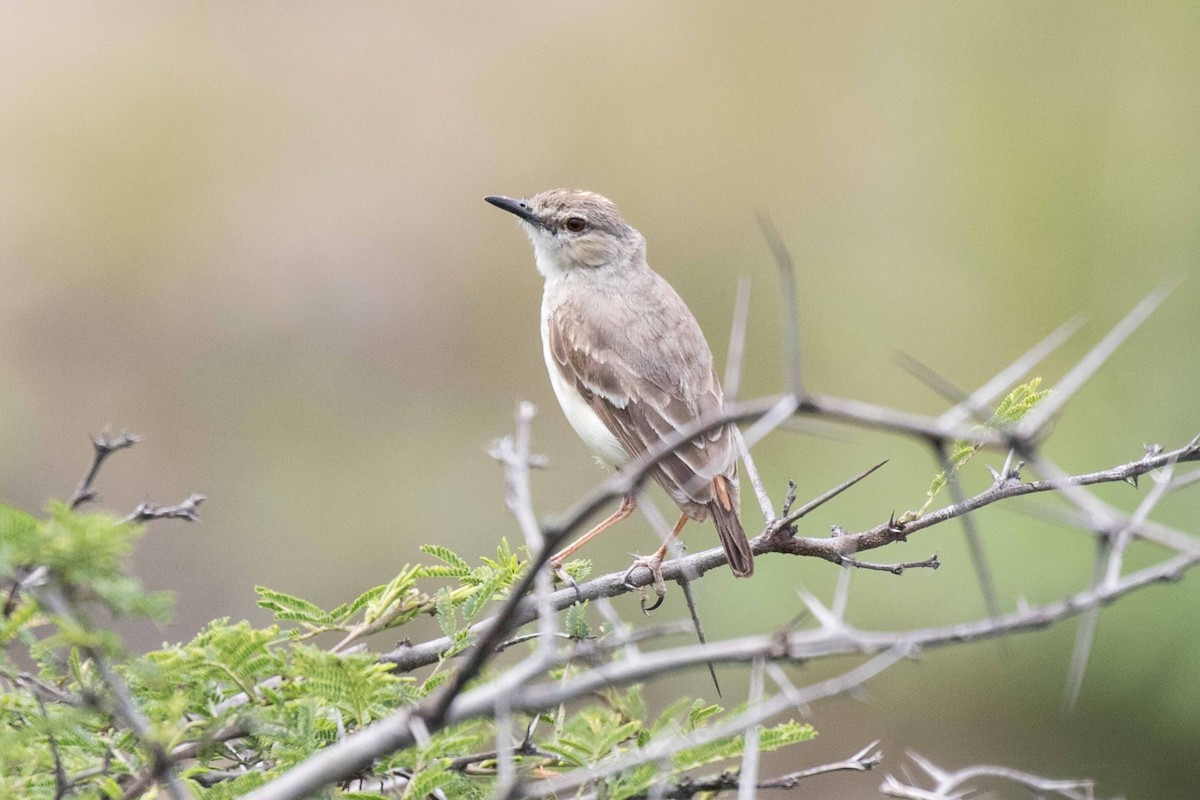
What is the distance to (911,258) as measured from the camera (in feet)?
36.1

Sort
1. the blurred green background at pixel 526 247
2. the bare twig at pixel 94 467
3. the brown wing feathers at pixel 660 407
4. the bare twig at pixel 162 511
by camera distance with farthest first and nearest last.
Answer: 1. the blurred green background at pixel 526 247
2. the brown wing feathers at pixel 660 407
3. the bare twig at pixel 162 511
4. the bare twig at pixel 94 467

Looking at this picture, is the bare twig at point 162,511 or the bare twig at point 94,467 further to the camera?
the bare twig at point 162,511

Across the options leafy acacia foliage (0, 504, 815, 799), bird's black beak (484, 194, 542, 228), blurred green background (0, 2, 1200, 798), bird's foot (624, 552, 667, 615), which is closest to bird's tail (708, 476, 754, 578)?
bird's foot (624, 552, 667, 615)

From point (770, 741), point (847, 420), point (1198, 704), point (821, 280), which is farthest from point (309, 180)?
point (847, 420)

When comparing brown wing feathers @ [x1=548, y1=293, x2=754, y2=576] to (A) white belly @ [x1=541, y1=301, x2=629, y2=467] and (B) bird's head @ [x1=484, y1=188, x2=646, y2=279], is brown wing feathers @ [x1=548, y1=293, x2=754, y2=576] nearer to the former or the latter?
(A) white belly @ [x1=541, y1=301, x2=629, y2=467]

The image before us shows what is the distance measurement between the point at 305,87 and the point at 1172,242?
8777mm

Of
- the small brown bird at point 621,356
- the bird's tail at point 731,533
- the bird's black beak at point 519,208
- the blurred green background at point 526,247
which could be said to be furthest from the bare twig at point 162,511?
the blurred green background at point 526,247

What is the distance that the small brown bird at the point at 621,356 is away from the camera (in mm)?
5055

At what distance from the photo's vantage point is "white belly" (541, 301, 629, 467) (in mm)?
5684

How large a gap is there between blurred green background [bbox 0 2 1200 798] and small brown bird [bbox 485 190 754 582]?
2595 millimetres

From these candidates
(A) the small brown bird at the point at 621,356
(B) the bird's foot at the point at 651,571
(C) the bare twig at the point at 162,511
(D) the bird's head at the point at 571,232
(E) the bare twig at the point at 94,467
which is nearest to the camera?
(E) the bare twig at the point at 94,467

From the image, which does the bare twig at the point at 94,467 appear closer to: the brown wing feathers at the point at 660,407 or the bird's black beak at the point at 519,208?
the brown wing feathers at the point at 660,407

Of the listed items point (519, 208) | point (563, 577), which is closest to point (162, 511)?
point (563, 577)

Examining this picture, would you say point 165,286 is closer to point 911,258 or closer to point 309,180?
point 309,180
